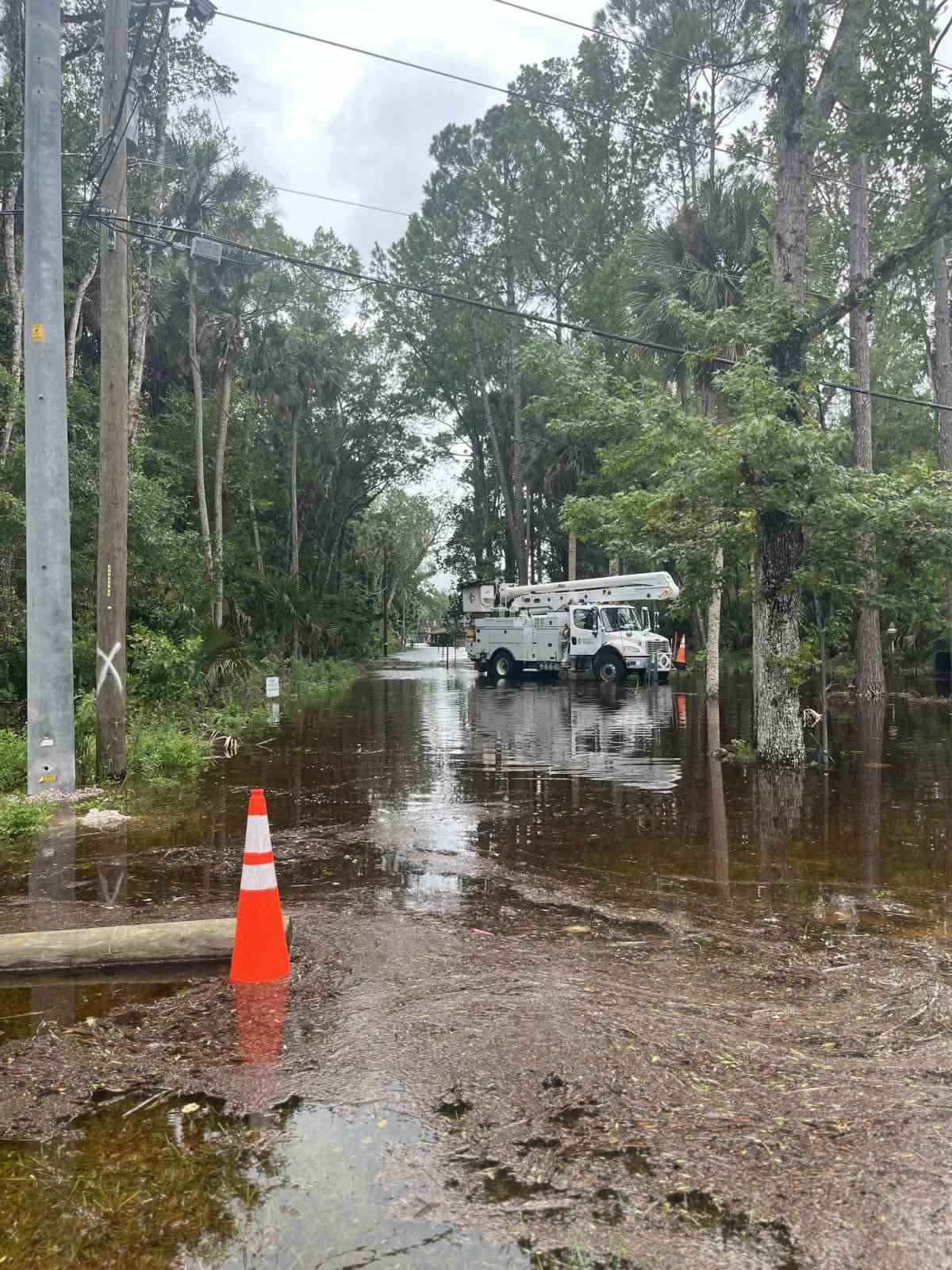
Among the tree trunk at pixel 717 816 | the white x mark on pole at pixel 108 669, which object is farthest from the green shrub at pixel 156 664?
the tree trunk at pixel 717 816

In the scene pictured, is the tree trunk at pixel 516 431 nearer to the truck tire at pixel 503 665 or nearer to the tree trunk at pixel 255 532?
the truck tire at pixel 503 665

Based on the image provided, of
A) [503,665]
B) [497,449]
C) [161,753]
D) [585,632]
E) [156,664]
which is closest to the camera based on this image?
[161,753]

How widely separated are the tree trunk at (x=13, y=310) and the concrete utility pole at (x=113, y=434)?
5.34m

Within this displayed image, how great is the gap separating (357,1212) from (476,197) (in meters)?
37.4

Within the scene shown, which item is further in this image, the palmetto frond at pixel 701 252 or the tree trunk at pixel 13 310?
the palmetto frond at pixel 701 252

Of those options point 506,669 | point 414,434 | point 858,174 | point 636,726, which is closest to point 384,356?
point 414,434

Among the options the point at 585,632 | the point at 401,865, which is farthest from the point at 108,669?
the point at 585,632

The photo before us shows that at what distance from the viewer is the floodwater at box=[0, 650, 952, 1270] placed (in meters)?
2.58

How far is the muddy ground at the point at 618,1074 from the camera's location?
101 inches

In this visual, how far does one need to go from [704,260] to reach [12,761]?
59.9 ft

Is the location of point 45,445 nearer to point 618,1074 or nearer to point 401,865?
point 401,865

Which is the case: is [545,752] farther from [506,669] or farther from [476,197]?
[476,197]

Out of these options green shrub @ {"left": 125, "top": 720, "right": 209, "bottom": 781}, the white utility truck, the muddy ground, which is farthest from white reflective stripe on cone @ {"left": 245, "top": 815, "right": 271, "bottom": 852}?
the white utility truck

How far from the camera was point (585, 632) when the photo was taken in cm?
2927
